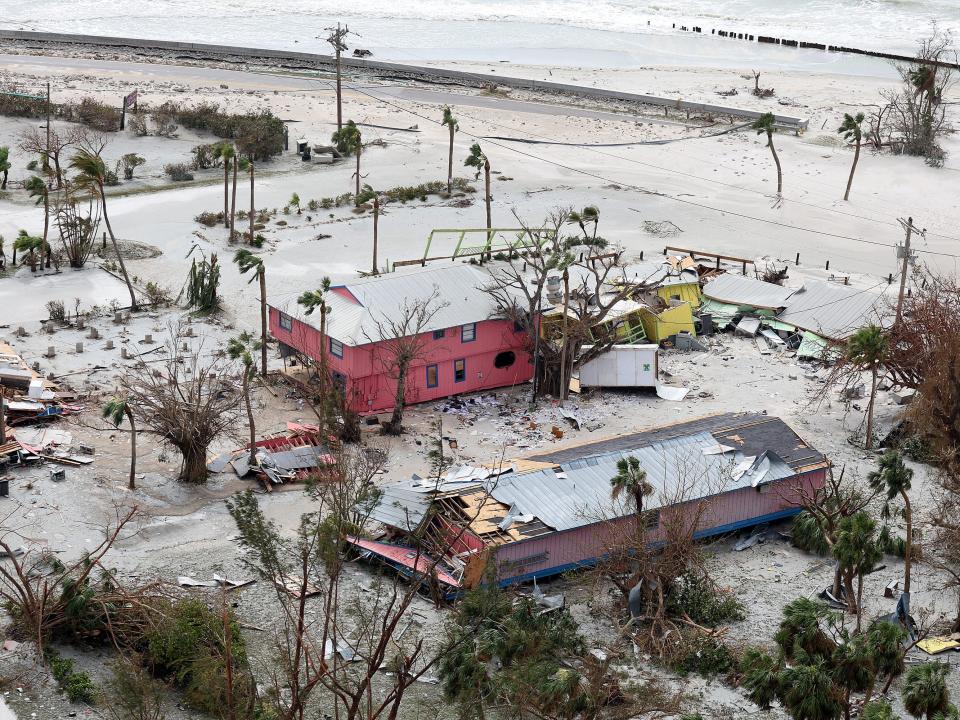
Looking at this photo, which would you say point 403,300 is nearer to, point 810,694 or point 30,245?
point 30,245

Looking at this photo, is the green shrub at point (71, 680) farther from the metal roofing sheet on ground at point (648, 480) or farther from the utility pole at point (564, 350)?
the utility pole at point (564, 350)

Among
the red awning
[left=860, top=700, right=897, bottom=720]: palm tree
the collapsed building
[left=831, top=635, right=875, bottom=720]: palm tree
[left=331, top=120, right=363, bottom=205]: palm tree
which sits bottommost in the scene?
the red awning

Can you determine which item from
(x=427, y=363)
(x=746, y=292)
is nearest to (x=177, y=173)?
(x=427, y=363)

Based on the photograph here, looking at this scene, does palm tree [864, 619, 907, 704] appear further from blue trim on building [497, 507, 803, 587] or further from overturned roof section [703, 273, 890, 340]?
overturned roof section [703, 273, 890, 340]

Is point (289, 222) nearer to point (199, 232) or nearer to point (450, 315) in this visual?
point (199, 232)

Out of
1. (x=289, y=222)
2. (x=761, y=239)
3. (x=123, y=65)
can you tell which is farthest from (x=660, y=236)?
(x=123, y=65)

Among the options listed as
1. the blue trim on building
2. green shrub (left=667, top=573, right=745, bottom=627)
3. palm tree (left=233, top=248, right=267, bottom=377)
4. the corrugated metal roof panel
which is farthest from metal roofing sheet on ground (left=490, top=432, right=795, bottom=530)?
the corrugated metal roof panel

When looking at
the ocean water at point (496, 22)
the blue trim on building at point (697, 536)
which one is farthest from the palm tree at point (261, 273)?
the ocean water at point (496, 22)
